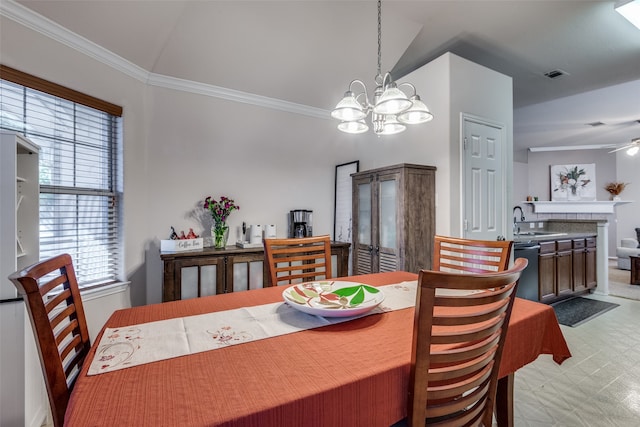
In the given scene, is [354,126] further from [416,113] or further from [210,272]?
[210,272]

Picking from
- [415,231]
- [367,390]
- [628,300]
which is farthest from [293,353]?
[628,300]

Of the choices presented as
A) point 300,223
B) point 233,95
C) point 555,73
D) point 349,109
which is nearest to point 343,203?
point 300,223

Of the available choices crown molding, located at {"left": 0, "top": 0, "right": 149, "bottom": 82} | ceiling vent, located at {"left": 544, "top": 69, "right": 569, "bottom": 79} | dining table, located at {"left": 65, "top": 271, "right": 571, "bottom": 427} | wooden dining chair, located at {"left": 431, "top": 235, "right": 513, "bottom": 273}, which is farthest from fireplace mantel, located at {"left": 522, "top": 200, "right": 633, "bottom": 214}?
crown molding, located at {"left": 0, "top": 0, "right": 149, "bottom": 82}

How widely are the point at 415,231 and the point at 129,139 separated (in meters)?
2.72

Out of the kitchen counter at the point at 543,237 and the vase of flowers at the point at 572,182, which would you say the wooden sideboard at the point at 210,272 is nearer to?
the kitchen counter at the point at 543,237

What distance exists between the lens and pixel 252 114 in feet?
11.2

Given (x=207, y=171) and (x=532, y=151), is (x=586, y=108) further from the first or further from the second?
(x=207, y=171)

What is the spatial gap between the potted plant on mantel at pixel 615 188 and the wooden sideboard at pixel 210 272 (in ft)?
27.8

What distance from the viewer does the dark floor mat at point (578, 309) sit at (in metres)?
3.32

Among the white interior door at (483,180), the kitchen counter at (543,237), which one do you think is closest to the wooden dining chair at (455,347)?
the white interior door at (483,180)

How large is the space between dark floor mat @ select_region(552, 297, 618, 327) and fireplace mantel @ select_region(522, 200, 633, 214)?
3999 millimetres

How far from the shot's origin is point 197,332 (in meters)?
1.08

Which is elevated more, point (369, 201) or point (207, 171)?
point (207, 171)

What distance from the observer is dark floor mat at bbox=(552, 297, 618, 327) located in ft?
10.9
